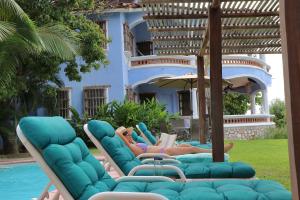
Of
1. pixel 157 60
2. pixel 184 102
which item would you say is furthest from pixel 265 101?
pixel 157 60

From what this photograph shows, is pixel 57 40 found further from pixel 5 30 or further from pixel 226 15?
pixel 226 15

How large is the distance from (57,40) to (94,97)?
8.62 metres

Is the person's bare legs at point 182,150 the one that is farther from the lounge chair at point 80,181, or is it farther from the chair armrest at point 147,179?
the lounge chair at point 80,181

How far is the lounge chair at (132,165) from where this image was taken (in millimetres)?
5391

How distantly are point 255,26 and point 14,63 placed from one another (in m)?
8.80

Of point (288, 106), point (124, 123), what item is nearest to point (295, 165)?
point (288, 106)

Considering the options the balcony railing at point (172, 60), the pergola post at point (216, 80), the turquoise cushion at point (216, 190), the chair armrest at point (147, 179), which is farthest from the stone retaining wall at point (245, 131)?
the turquoise cushion at point (216, 190)

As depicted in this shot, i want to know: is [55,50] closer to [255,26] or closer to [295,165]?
[255,26]

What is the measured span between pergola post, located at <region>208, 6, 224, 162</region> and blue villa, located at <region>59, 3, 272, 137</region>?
1671cm

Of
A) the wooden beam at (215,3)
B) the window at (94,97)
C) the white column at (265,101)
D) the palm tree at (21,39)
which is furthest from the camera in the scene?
the white column at (265,101)

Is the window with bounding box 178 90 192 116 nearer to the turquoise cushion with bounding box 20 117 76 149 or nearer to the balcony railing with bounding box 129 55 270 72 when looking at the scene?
the balcony railing with bounding box 129 55 270 72

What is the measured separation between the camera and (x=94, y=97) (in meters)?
23.7

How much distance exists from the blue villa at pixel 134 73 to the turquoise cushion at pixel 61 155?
19287 millimetres

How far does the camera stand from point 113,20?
2394 centimetres
